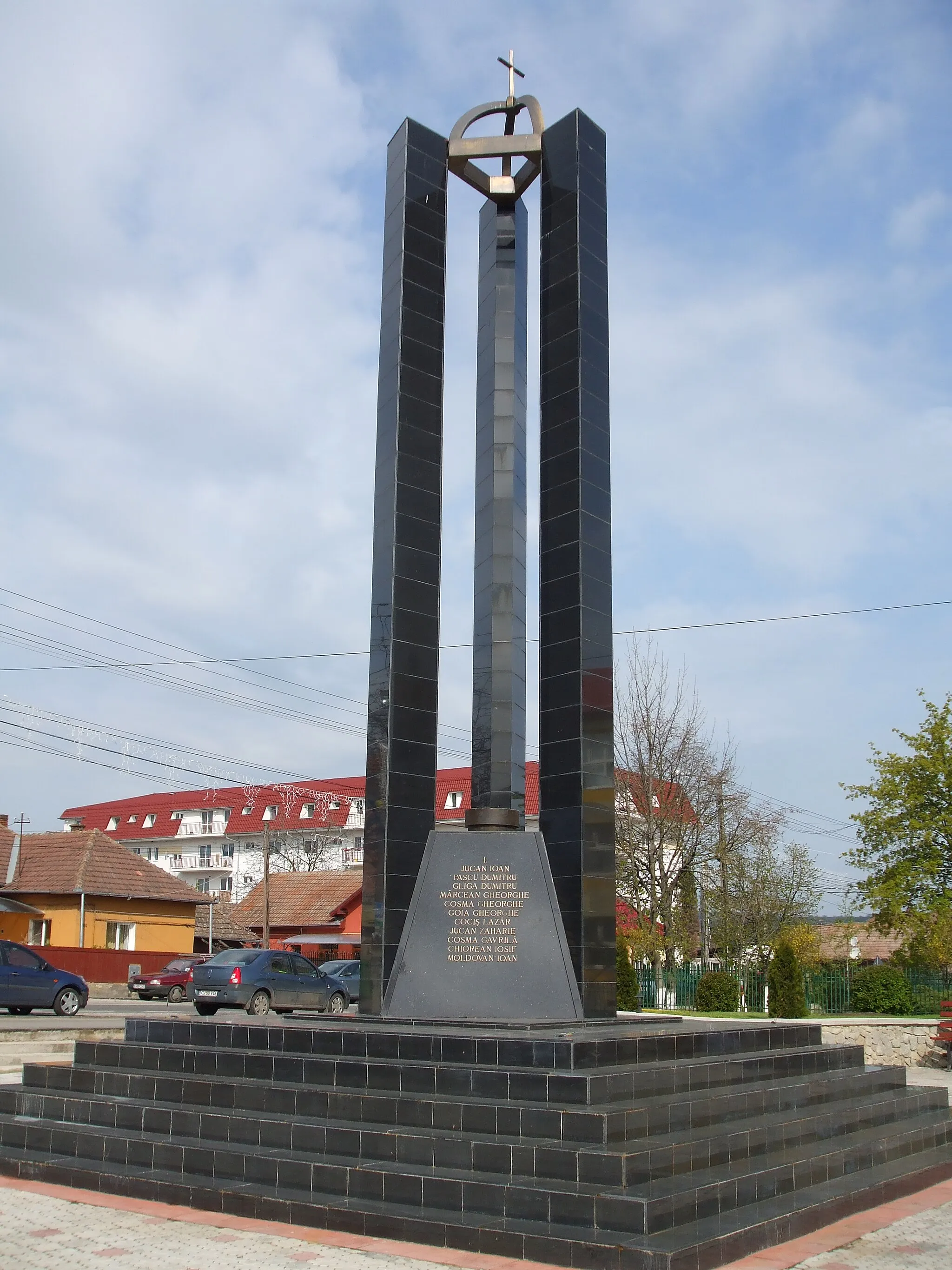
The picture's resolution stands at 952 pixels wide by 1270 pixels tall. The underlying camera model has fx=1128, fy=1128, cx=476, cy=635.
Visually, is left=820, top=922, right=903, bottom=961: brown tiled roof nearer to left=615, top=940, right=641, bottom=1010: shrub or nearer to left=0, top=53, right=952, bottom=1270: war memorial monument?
left=615, top=940, right=641, bottom=1010: shrub

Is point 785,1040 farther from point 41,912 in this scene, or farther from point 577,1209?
point 41,912

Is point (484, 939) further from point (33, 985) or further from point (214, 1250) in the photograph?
point (33, 985)

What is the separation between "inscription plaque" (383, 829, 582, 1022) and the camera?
9.43m

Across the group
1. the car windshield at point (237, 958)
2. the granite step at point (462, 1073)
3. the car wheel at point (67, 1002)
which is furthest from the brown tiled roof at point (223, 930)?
the granite step at point (462, 1073)

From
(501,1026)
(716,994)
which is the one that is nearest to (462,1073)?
(501,1026)

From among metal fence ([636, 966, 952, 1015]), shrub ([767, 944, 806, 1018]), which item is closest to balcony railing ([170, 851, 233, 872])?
metal fence ([636, 966, 952, 1015])

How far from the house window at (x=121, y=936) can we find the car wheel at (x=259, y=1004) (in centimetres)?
1645

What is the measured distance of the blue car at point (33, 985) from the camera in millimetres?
19375

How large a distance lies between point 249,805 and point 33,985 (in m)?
54.8

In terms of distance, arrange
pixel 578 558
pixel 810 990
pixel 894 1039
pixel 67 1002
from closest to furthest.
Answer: pixel 578 558, pixel 894 1039, pixel 67 1002, pixel 810 990

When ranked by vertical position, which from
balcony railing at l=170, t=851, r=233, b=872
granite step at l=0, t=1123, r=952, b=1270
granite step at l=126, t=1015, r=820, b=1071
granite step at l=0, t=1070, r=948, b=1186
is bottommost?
granite step at l=0, t=1123, r=952, b=1270

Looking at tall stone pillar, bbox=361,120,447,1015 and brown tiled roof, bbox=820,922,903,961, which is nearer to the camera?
tall stone pillar, bbox=361,120,447,1015

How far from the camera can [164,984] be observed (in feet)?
93.9

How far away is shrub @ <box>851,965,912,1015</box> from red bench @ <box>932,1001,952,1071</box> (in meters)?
2.92
